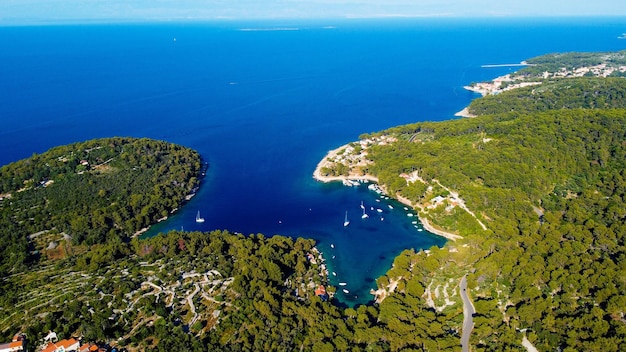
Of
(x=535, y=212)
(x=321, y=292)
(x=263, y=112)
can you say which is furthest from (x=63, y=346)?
(x=263, y=112)

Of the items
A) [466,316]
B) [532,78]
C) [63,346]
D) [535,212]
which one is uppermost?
[532,78]

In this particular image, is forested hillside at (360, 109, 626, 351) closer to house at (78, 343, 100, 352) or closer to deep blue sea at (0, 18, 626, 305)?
deep blue sea at (0, 18, 626, 305)

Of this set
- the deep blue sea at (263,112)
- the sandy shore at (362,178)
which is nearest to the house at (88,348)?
the deep blue sea at (263,112)

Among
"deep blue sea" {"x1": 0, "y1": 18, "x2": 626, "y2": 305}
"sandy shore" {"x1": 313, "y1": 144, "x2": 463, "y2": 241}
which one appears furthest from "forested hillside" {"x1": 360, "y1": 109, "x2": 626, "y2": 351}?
"deep blue sea" {"x1": 0, "y1": 18, "x2": 626, "y2": 305}

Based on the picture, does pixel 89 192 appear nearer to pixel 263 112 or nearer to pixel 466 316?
pixel 466 316

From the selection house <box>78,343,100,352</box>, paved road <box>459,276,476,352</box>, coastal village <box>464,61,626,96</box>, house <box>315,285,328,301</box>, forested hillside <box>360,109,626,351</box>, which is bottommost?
house <box>315,285,328,301</box>

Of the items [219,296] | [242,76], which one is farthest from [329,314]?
[242,76]

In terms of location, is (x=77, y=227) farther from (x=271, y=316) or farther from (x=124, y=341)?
(x=271, y=316)
